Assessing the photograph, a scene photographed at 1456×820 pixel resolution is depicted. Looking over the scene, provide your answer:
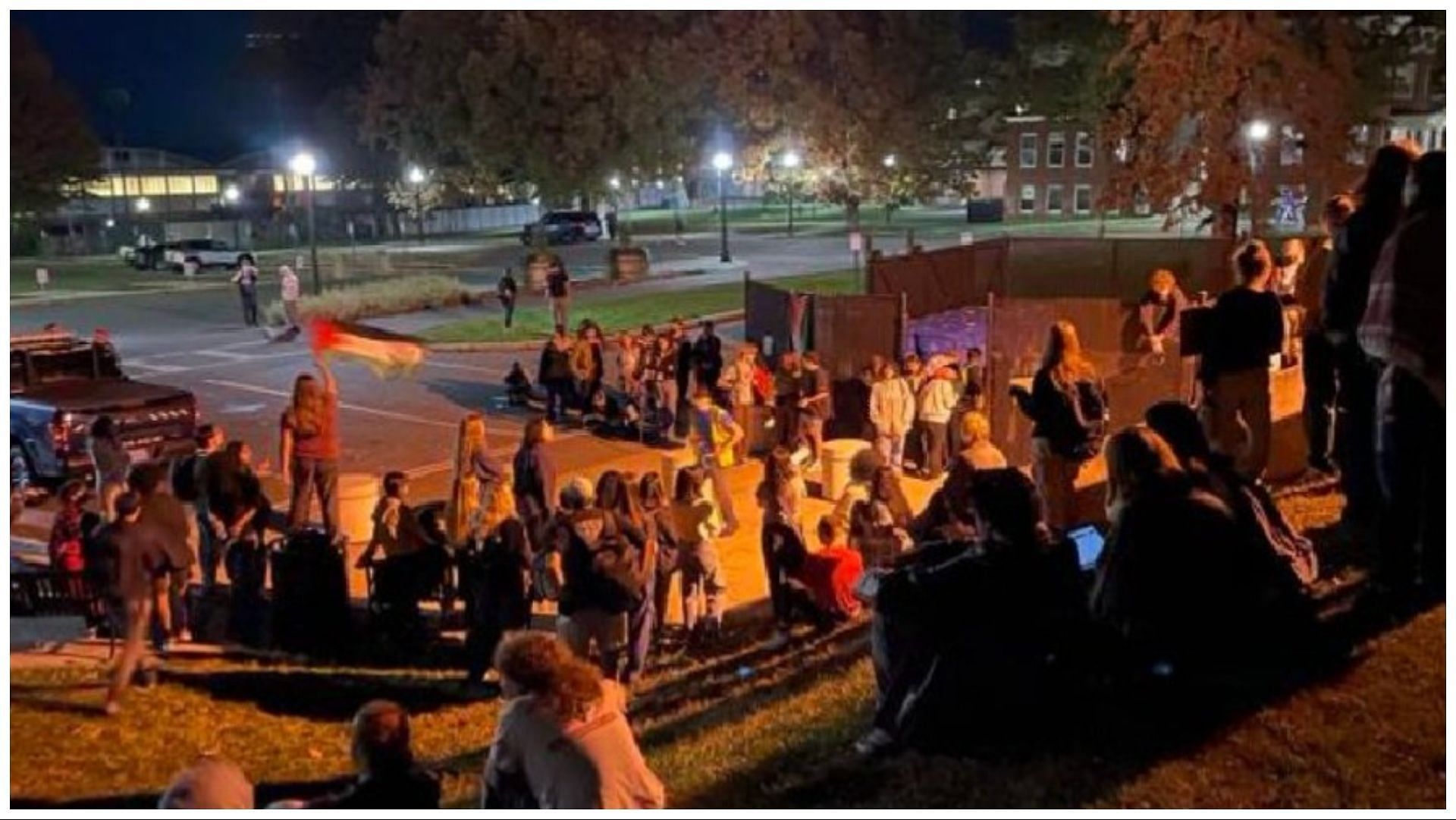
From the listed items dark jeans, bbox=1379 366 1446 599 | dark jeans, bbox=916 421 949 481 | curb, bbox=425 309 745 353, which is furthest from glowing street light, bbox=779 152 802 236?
dark jeans, bbox=1379 366 1446 599

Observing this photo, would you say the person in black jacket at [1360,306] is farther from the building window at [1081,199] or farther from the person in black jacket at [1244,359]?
the building window at [1081,199]

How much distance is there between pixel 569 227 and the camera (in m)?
57.9

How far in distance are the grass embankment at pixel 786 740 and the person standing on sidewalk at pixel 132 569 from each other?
0.29 metres

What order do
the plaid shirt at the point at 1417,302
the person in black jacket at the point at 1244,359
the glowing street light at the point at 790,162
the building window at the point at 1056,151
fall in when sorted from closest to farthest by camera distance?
the plaid shirt at the point at 1417,302, the person in black jacket at the point at 1244,359, the glowing street light at the point at 790,162, the building window at the point at 1056,151

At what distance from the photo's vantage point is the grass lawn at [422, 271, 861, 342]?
92.7 feet

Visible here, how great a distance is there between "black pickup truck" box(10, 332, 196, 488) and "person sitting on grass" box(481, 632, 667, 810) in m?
11.4

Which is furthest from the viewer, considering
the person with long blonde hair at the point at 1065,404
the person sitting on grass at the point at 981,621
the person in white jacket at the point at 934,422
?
the person in white jacket at the point at 934,422

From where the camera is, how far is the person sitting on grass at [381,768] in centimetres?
442

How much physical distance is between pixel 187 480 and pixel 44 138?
53.0m

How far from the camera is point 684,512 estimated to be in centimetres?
972

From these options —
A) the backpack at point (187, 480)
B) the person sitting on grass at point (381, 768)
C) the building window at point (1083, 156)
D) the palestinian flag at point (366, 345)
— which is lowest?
the backpack at point (187, 480)

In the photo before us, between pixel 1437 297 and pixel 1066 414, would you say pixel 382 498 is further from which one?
pixel 1437 297

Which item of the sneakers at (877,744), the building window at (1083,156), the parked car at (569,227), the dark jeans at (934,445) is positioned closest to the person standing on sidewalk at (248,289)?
the dark jeans at (934,445)

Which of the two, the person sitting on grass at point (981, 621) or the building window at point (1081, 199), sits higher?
the building window at point (1081, 199)
